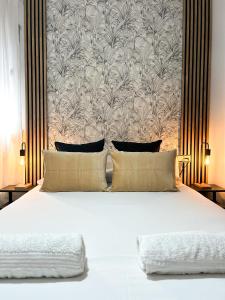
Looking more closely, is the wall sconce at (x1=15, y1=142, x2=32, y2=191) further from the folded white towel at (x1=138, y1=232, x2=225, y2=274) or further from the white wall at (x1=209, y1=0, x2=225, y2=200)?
the folded white towel at (x1=138, y1=232, x2=225, y2=274)

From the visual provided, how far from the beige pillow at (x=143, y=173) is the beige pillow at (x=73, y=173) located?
0.47 feet

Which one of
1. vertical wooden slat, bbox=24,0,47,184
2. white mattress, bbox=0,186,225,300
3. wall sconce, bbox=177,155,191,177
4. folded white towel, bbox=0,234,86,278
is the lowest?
white mattress, bbox=0,186,225,300

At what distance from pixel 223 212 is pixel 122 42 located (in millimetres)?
2130

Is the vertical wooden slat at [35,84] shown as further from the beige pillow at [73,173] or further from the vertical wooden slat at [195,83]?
the vertical wooden slat at [195,83]

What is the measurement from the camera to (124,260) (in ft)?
4.08

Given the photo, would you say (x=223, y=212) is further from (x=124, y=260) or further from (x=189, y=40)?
(x=189, y=40)

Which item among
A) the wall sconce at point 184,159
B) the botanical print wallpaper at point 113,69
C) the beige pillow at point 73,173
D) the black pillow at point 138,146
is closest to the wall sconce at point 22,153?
the botanical print wallpaper at point 113,69

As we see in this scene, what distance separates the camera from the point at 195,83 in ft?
11.4

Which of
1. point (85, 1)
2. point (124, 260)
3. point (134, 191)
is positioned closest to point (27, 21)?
point (85, 1)

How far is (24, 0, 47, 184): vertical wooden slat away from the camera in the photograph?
3.38 metres

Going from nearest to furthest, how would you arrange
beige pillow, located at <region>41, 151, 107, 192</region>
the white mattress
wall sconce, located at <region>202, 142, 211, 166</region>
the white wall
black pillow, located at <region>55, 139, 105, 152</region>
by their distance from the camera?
the white mattress → beige pillow, located at <region>41, 151, 107, 192</region> → black pillow, located at <region>55, 139, 105, 152</region> → the white wall → wall sconce, located at <region>202, 142, 211, 166</region>

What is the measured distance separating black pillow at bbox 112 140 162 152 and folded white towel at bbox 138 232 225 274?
2002 mm

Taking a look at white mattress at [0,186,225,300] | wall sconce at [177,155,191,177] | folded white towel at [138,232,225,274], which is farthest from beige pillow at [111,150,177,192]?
folded white towel at [138,232,225,274]

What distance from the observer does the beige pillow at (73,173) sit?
2707mm
